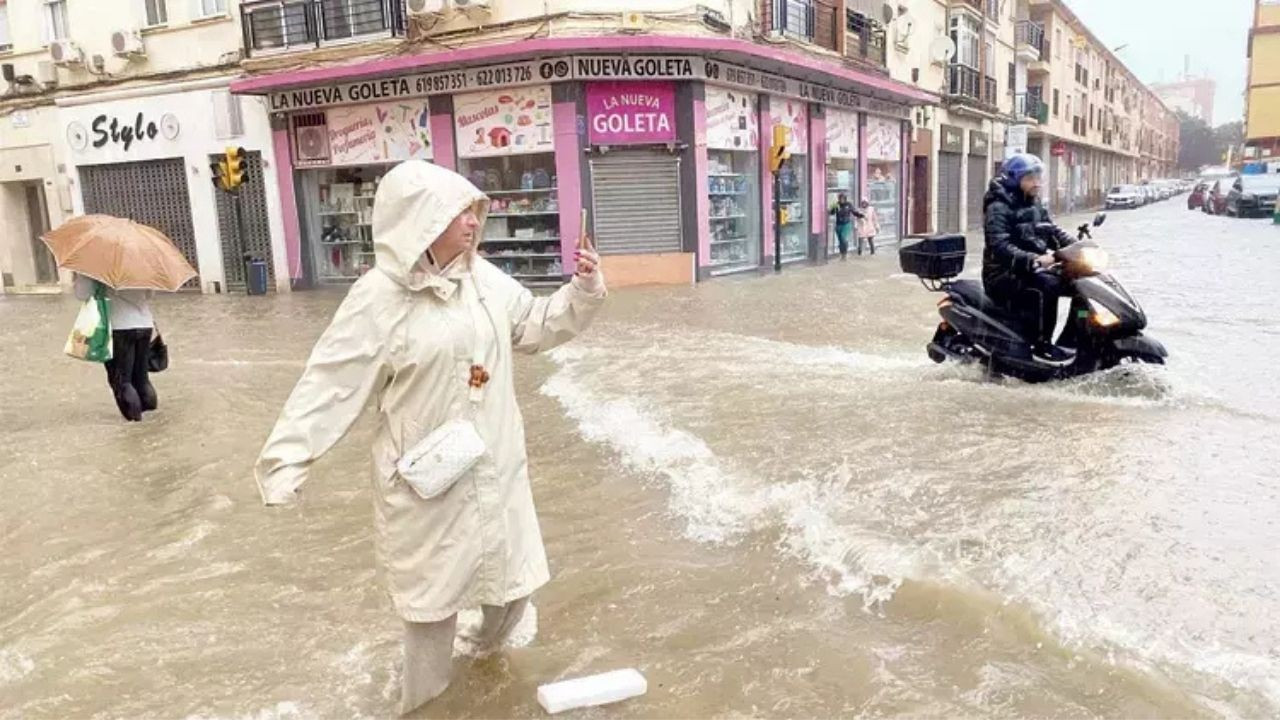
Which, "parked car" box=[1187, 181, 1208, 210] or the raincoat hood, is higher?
the raincoat hood

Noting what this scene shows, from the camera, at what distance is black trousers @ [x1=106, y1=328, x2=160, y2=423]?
763 centimetres

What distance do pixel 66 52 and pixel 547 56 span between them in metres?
11.6

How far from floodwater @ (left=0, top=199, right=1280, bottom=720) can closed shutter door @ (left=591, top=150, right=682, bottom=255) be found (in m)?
8.91

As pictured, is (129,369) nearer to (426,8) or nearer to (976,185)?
(426,8)

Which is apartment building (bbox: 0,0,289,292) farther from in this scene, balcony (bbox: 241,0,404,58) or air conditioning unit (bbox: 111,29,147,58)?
balcony (bbox: 241,0,404,58)

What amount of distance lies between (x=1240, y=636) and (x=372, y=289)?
302cm

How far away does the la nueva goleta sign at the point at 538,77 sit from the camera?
16.6 metres

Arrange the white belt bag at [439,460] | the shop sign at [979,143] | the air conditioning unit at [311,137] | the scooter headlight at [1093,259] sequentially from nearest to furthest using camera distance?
1. the white belt bag at [439,460]
2. the scooter headlight at [1093,259]
3. the air conditioning unit at [311,137]
4. the shop sign at [979,143]

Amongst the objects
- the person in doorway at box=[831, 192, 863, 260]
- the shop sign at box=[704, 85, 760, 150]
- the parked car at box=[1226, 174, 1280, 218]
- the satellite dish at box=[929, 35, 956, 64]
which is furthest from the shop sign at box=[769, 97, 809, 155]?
the parked car at box=[1226, 174, 1280, 218]

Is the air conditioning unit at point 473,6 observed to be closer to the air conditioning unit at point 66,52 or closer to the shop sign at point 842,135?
the shop sign at point 842,135

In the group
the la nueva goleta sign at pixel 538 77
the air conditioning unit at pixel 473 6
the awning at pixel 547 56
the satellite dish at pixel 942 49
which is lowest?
the la nueva goleta sign at pixel 538 77

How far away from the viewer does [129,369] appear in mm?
7781

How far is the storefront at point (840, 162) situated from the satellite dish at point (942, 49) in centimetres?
670

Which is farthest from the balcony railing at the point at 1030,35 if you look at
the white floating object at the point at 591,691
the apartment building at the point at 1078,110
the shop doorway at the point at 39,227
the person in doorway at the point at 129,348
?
the white floating object at the point at 591,691
